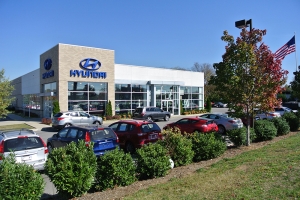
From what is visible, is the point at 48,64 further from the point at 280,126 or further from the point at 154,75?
the point at 280,126

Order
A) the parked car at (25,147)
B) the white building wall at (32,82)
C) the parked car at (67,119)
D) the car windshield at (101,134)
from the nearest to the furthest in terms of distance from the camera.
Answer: the parked car at (25,147) → the car windshield at (101,134) → the parked car at (67,119) → the white building wall at (32,82)

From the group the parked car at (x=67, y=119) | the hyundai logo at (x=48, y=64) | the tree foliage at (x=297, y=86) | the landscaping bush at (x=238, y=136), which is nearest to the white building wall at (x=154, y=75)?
the hyundai logo at (x=48, y=64)

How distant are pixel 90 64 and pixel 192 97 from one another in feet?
58.5

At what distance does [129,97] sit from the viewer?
3172cm

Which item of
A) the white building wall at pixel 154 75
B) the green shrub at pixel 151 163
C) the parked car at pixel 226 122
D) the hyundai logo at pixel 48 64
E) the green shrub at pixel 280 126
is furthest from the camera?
the white building wall at pixel 154 75

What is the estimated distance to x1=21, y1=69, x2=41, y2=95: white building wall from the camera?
33375 mm

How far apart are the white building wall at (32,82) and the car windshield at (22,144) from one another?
25.7 metres

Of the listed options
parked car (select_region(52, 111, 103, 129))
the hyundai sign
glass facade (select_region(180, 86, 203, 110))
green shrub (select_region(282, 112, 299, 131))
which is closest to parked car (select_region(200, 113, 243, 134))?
green shrub (select_region(282, 112, 299, 131))

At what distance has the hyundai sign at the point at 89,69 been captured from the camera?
26941 millimetres

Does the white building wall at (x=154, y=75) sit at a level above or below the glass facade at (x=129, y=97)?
above

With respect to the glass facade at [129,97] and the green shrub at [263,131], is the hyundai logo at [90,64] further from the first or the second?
the green shrub at [263,131]

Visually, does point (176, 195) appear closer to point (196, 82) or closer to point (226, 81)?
point (226, 81)

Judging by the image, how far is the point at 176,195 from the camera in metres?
5.37

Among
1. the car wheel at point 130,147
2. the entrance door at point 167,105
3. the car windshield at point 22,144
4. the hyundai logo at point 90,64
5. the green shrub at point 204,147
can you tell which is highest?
the hyundai logo at point 90,64
